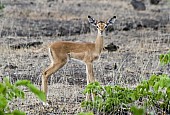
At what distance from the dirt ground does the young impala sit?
1.46 ft

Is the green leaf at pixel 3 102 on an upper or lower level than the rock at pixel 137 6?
upper

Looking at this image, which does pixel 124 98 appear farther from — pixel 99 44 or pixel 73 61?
pixel 73 61

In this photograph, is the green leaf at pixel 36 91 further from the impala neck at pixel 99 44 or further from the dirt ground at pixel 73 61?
the impala neck at pixel 99 44

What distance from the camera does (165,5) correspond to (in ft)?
101

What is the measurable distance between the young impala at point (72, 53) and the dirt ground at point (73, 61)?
1.46 feet

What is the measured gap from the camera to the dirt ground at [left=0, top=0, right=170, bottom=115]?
10.8m

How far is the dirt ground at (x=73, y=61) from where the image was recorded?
10.8m

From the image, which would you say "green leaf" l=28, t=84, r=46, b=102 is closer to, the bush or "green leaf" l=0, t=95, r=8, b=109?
"green leaf" l=0, t=95, r=8, b=109

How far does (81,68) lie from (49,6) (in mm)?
14448

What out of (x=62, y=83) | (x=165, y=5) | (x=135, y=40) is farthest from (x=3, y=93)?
(x=165, y=5)

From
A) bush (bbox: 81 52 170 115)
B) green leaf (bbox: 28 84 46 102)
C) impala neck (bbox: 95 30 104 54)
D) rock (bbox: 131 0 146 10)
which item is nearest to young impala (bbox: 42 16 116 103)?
impala neck (bbox: 95 30 104 54)

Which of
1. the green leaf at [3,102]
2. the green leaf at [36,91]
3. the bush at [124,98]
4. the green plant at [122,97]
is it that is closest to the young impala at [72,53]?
the bush at [124,98]

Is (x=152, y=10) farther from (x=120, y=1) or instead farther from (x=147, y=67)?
(x=147, y=67)

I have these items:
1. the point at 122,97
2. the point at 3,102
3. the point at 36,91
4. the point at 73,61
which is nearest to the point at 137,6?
the point at 73,61
